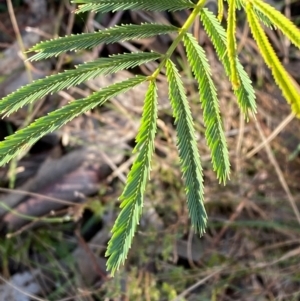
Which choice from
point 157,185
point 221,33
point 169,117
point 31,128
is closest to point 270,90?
point 169,117

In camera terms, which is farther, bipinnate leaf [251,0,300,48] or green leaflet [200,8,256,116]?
green leaflet [200,8,256,116]

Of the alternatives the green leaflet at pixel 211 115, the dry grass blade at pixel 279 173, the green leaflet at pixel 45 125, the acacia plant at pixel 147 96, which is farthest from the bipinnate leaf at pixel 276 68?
the dry grass blade at pixel 279 173

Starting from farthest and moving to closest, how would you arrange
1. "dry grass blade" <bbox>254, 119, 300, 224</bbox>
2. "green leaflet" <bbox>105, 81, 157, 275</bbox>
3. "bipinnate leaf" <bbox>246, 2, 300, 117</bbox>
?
"dry grass blade" <bbox>254, 119, 300, 224</bbox> < "green leaflet" <bbox>105, 81, 157, 275</bbox> < "bipinnate leaf" <bbox>246, 2, 300, 117</bbox>

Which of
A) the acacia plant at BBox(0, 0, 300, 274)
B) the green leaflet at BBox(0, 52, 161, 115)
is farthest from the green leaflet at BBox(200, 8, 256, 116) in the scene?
the green leaflet at BBox(0, 52, 161, 115)

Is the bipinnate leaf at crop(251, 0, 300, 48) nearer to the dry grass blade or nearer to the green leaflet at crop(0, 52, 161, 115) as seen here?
the green leaflet at crop(0, 52, 161, 115)

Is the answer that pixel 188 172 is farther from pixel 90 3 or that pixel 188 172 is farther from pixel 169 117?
pixel 169 117

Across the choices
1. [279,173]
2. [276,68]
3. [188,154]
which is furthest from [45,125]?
[279,173]

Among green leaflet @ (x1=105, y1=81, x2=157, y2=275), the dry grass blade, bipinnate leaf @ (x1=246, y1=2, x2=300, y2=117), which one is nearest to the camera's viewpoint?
bipinnate leaf @ (x1=246, y1=2, x2=300, y2=117)
